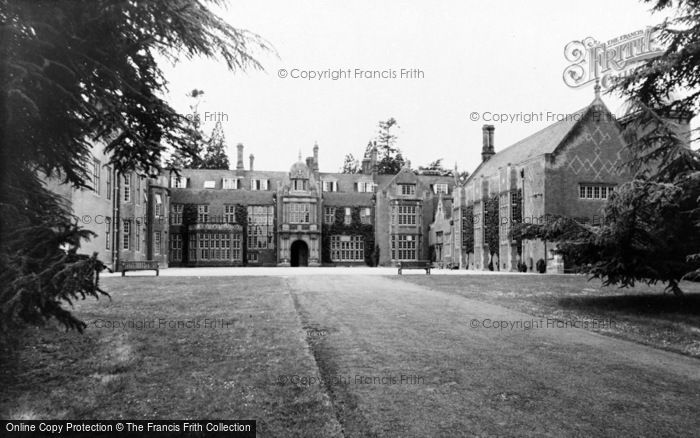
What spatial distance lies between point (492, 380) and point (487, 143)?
46.8 m

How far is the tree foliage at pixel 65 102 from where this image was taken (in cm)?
424

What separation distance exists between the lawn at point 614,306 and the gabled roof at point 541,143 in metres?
17.2

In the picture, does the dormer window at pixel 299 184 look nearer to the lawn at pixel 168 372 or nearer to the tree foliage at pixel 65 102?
the lawn at pixel 168 372

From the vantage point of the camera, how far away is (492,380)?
6.76 metres

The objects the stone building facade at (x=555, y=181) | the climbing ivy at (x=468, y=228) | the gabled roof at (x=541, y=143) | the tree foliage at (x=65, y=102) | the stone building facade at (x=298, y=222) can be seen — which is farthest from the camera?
the stone building facade at (x=298, y=222)

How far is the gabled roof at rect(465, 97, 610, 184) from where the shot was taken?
117ft

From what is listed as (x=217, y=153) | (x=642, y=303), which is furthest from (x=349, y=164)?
(x=642, y=303)

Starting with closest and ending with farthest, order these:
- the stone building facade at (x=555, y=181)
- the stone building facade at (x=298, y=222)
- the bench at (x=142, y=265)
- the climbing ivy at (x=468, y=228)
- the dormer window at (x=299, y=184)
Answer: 1. the bench at (x=142, y=265)
2. the stone building facade at (x=555, y=181)
3. the climbing ivy at (x=468, y=228)
4. the stone building facade at (x=298, y=222)
5. the dormer window at (x=299, y=184)

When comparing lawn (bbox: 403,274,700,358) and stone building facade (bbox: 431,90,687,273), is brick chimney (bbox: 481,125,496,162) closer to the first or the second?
stone building facade (bbox: 431,90,687,273)

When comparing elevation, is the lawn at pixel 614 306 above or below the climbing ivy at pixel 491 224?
below

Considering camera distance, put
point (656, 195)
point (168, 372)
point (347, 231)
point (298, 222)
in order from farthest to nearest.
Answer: point (347, 231), point (298, 222), point (656, 195), point (168, 372)

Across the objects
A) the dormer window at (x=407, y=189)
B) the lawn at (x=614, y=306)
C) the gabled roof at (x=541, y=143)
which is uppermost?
the gabled roof at (x=541, y=143)

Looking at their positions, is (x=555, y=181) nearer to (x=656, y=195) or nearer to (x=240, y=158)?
(x=656, y=195)

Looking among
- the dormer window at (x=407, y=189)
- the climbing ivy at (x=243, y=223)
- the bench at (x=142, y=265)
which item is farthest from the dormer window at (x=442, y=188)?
the bench at (x=142, y=265)
